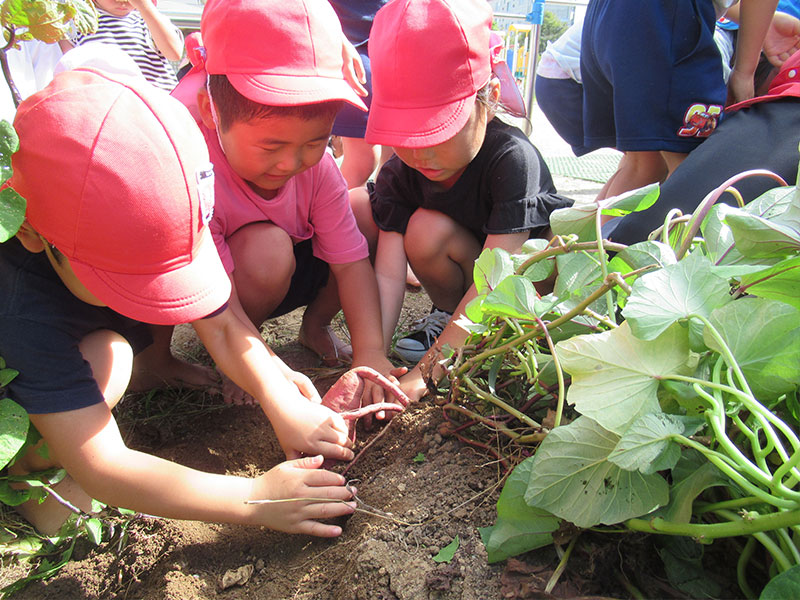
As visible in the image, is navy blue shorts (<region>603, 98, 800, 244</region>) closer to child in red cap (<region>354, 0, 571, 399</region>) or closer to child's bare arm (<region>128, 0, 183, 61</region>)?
child in red cap (<region>354, 0, 571, 399</region>)

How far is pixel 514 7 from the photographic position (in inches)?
247

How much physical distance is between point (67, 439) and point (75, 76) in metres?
0.63

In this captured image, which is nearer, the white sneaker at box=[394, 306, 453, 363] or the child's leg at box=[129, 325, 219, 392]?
the child's leg at box=[129, 325, 219, 392]

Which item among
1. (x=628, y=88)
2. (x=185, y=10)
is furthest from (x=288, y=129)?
(x=185, y=10)

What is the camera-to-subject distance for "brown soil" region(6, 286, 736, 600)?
0.69m

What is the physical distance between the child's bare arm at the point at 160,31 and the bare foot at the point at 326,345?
154 cm

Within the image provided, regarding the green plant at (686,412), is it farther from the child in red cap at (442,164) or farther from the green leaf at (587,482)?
the child in red cap at (442,164)

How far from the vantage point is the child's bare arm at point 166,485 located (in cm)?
102

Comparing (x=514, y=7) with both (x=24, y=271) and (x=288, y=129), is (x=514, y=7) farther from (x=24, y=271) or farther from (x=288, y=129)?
(x=24, y=271)

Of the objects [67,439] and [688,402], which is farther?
[67,439]

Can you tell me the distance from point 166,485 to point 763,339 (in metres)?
0.97

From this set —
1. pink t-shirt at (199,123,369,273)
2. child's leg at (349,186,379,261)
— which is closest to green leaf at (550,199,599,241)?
pink t-shirt at (199,123,369,273)

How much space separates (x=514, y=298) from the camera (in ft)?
2.57

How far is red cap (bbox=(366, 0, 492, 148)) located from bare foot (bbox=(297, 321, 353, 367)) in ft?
2.27
